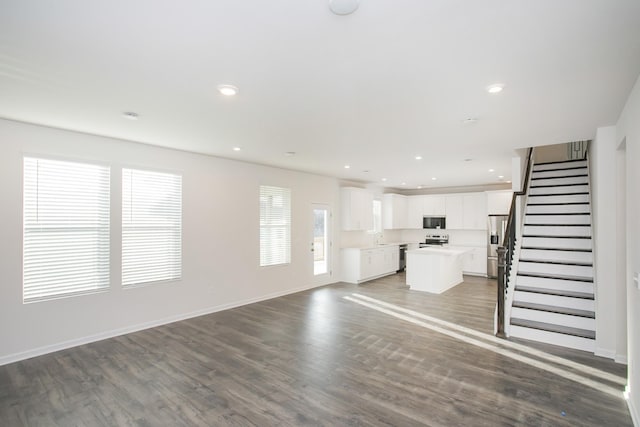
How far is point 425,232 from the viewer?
35.2 ft

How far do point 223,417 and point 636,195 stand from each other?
380 cm

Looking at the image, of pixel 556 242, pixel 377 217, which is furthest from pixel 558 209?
pixel 377 217

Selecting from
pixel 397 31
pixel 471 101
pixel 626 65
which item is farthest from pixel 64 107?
pixel 626 65

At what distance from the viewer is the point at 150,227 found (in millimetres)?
4844

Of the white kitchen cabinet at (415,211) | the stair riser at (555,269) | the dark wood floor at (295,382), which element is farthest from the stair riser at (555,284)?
the white kitchen cabinet at (415,211)

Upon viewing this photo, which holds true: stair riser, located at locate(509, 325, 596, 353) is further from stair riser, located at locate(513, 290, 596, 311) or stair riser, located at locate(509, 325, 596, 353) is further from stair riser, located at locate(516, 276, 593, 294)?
stair riser, located at locate(516, 276, 593, 294)

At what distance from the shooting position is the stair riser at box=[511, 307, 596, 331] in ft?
13.1

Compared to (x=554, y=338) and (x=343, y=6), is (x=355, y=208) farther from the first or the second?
(x=343, y=6)

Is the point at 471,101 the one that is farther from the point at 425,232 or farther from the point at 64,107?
the point at 425,232

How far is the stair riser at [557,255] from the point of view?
4656mm

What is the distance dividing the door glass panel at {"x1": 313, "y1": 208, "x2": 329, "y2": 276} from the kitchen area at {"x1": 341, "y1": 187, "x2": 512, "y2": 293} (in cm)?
63

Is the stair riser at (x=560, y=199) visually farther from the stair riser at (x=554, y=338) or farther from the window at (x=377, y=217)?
the window at (x=377, y=217)

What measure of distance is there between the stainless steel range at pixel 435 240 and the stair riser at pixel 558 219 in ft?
15.2

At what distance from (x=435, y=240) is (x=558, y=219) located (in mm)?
5121
